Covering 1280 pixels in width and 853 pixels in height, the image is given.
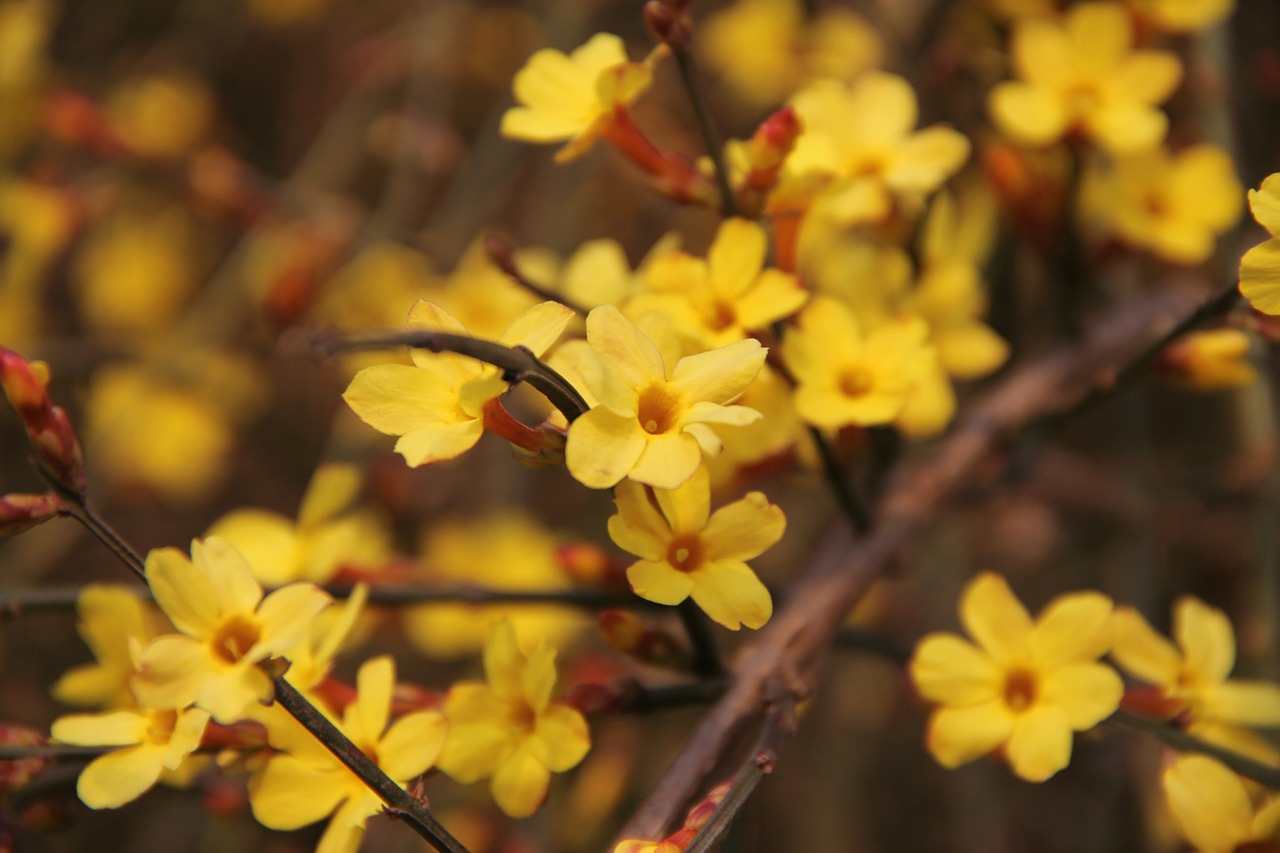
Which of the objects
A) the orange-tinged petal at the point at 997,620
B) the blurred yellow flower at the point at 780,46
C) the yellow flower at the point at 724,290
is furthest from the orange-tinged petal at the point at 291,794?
the blurred yellow flower at the point at 780,46

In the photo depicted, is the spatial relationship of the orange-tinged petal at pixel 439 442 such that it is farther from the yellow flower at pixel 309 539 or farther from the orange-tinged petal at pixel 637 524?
the yellow flower at pixel 309 539

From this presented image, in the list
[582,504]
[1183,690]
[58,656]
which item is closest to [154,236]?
[58,656]

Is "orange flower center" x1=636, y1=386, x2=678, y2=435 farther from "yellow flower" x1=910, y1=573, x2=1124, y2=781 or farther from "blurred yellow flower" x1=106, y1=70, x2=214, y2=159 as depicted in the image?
"blurred yellow flower" x1=106, y1=70, x2=214, y2=159

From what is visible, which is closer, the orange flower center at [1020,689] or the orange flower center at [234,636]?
the orange flower center at [234,636]

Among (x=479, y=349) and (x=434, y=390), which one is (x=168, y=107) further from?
(x=479, y=349)

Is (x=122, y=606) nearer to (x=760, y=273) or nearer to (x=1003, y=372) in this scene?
(x=760, y=273)

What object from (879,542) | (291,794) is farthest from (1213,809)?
(291,794)

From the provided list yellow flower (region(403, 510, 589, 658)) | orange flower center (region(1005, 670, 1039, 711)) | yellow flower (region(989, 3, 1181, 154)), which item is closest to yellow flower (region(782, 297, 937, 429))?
orange flower center (region(1005, 670, 1039, 711))
